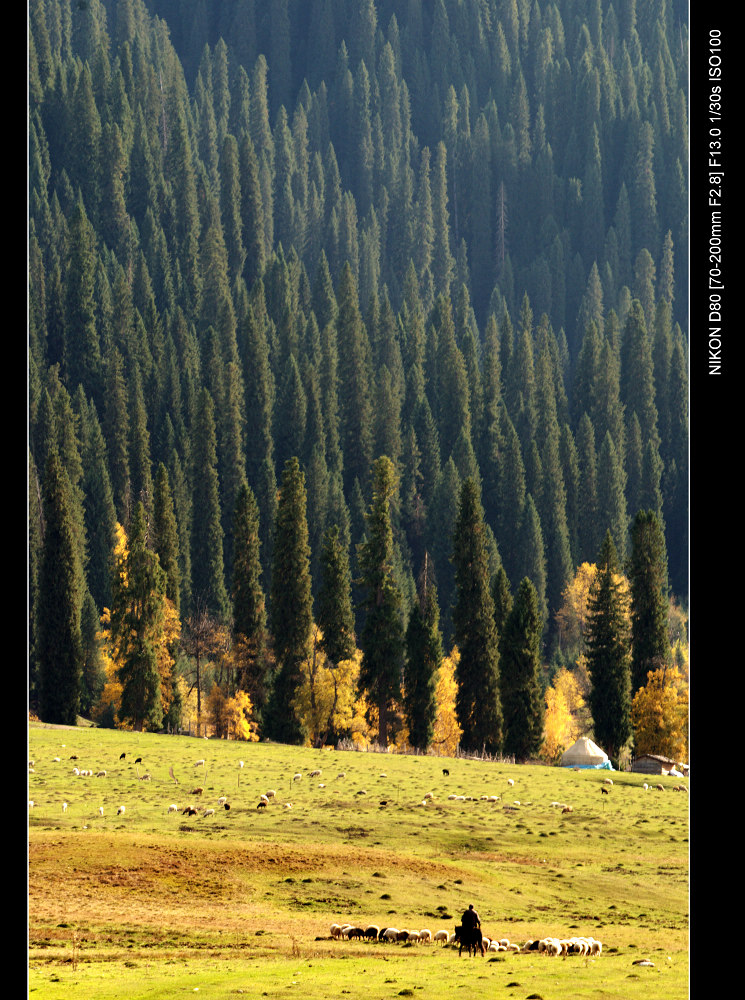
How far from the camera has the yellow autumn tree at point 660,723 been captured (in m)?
88.6

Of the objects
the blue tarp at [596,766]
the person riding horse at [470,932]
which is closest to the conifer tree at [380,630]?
the blue tarp at [596,766]

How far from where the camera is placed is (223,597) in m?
150

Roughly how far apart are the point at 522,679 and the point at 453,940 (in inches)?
1975

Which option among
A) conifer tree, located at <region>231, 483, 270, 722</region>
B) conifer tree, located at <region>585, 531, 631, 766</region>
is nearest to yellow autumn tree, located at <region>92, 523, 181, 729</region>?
conifer tree, located at <region>231, 483, 270, 722</region>

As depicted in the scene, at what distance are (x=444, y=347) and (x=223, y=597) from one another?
5822 cm

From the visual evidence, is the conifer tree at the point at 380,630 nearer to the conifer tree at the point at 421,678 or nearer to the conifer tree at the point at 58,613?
the conifer tree at the point at 421,678

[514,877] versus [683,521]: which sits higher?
[683,521]

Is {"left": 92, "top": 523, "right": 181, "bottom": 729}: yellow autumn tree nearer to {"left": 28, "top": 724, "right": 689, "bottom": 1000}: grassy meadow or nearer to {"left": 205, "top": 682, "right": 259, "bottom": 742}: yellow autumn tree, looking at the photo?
{"left": 205, "top": 682, "right": 259, "bottom": 742}: yellow autumn tree

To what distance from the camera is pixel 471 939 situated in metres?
39.6

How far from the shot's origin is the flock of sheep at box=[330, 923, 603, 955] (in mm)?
40562

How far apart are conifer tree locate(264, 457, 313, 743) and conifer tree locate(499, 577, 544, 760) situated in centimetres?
1460

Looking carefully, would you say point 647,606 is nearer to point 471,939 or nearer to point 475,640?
point 475,640
